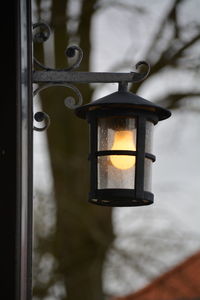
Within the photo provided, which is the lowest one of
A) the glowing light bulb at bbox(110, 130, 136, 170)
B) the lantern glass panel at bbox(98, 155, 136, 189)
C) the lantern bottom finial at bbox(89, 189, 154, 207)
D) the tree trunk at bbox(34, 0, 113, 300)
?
the tree trunk at bbox(34, 0, 113, 300)

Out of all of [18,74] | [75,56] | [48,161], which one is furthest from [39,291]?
[18,74]

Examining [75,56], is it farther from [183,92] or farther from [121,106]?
[183,92]

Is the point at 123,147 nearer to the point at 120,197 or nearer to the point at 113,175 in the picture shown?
the point at 113,175

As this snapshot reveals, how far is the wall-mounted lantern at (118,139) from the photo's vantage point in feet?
13.4

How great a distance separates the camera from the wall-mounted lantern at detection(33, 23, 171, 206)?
4.09 m

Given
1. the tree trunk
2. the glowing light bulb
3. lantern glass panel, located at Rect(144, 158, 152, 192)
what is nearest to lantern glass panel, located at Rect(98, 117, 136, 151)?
the glowing light bulb

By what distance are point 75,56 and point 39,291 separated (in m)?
8.25

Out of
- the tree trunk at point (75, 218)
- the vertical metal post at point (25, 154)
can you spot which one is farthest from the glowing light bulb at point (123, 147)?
the tree trunk at point (75, 218)

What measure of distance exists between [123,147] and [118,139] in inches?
1.7

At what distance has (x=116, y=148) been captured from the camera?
13.6ft

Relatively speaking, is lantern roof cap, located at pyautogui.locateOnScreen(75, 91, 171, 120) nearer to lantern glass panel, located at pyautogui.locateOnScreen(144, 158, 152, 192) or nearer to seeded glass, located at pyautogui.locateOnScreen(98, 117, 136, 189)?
seeded glass, located at pyautogui.locateOnScreen(98, 117, 136, 189)

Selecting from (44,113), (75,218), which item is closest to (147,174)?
(44,113)

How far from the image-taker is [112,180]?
4133 mm
